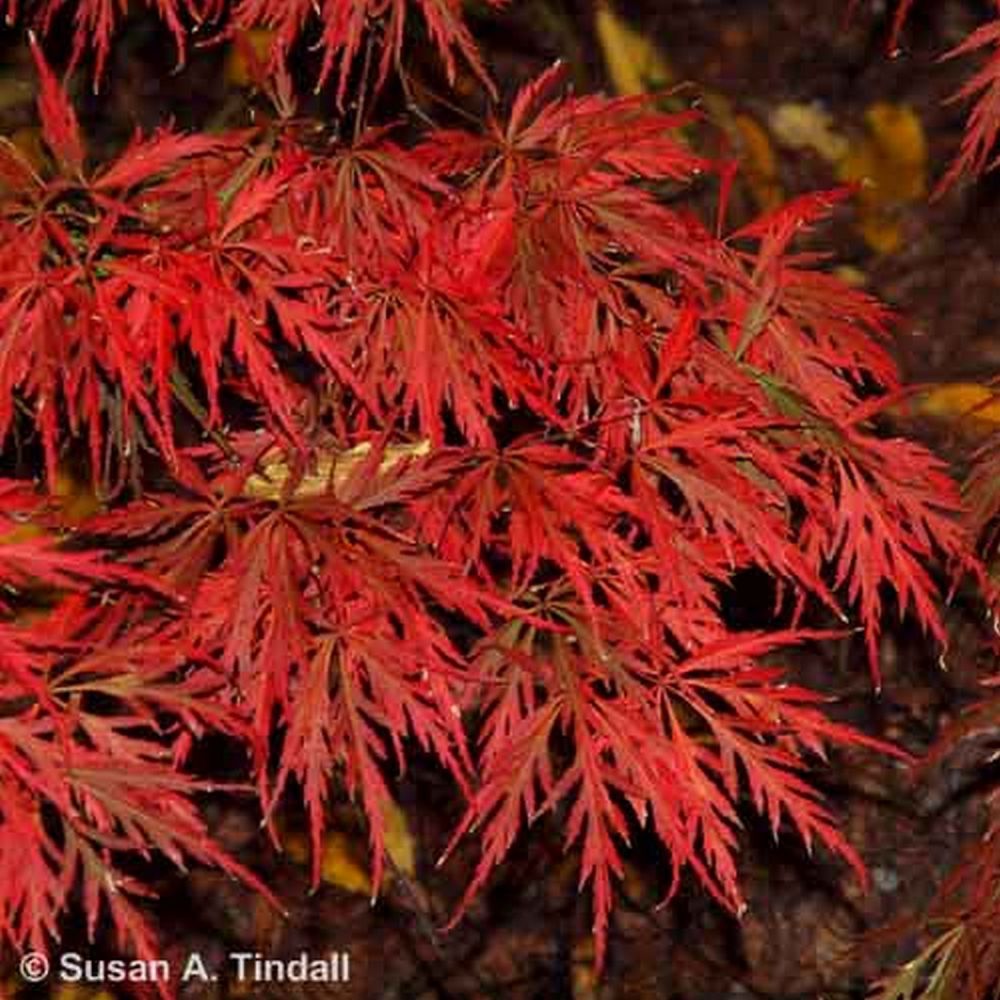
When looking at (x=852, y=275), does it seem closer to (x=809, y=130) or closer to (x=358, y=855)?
(x=809, y=130)

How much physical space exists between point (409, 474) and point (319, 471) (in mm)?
215

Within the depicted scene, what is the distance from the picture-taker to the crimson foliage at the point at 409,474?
127cm

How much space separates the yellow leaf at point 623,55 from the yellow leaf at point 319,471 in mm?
1531

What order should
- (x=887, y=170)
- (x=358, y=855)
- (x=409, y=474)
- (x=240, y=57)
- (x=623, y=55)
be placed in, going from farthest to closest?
(x=887, y=170) < (x=623, y=55) < (x=240, y=57) < (x=358, y=855) < (x=409, y=474)

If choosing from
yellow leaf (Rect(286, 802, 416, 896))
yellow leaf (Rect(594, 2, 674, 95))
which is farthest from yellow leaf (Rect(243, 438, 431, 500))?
yellow leaf (Rect(594, 2, 674, 95))

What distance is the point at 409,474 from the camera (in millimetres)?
1368

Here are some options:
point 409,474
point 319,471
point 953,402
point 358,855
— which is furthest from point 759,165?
point 409,474

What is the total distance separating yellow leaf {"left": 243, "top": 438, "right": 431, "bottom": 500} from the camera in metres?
1.47

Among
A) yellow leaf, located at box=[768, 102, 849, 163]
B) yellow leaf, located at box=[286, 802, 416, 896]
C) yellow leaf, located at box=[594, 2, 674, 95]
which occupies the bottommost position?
yellow leaf, located at box=[286, 802, 416, 896]

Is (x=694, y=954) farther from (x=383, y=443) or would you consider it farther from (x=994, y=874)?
(x=383, y=443)

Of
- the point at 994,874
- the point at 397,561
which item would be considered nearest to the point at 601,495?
the point at 397,561

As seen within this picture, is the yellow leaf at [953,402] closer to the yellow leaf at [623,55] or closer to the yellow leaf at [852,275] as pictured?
the yellow leaf at [852,275]

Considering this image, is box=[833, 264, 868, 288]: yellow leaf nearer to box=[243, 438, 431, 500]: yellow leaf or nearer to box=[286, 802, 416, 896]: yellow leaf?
box=[286, 802, 416, 896]: yellow leaf

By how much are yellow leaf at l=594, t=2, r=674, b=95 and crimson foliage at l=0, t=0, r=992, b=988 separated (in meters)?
1.41
